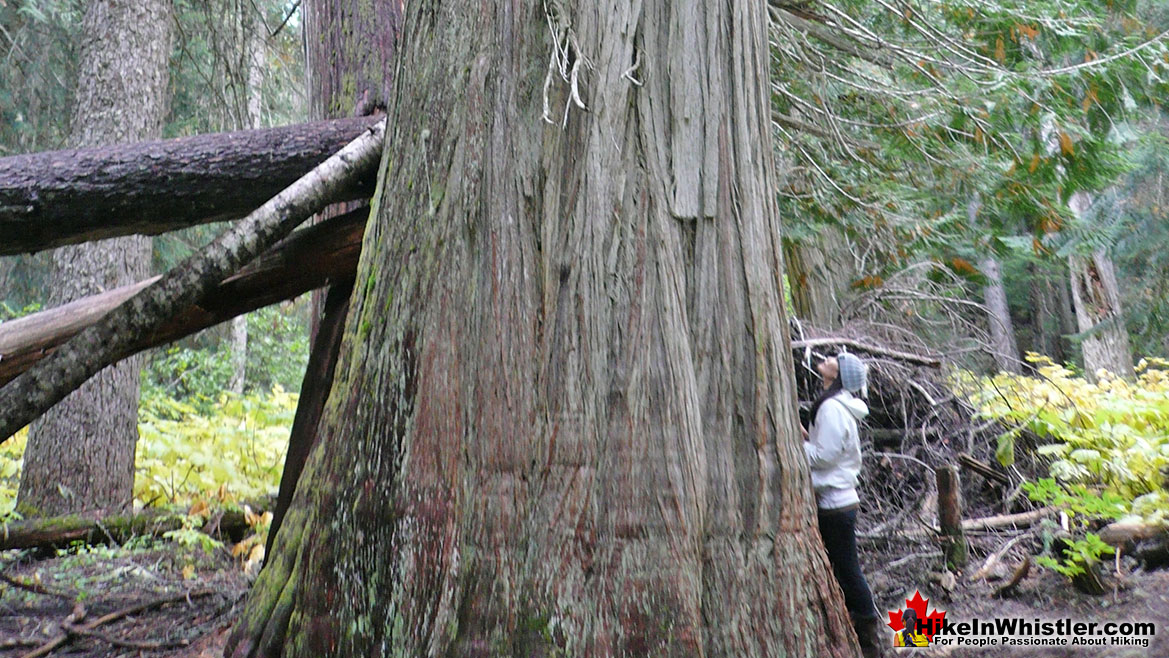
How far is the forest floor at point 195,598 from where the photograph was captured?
385 cm

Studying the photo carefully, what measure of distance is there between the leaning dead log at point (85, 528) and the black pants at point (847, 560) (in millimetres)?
4484

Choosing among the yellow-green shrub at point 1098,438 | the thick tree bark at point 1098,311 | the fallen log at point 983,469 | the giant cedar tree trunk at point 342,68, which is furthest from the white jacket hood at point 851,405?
the thick tree bark at point 1098,311

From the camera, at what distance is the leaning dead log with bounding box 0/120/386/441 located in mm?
3002

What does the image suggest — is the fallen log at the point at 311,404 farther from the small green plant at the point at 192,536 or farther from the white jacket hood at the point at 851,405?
the white jacket hood at the point at 851,405

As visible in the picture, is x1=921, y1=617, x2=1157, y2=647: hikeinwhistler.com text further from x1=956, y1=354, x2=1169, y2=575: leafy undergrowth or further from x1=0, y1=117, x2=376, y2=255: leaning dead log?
x1=0, y1=117, x2=376, y2=255: leaning dead log

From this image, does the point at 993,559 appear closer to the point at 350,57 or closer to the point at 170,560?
the point at 350,57

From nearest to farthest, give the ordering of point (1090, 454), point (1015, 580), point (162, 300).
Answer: point (162, 300) < point (1015, 580) < point (1090, 454)

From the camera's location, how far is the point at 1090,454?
6.38 m

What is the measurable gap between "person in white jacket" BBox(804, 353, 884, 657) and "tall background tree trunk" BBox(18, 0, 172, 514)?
20.0 feet

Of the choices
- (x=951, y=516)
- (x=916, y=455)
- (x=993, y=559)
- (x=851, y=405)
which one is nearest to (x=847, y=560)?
(x=851, y=405)

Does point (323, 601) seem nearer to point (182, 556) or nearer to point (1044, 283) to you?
point (182, 556)

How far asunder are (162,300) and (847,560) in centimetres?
377

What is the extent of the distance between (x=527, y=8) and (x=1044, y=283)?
2469 centimetres

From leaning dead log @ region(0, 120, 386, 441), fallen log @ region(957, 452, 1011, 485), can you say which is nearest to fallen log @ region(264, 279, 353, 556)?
leaning dead log @ region(0, 120, 386, 441)
